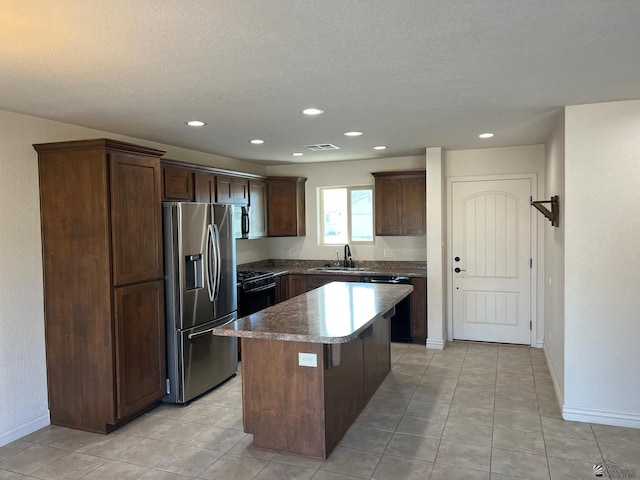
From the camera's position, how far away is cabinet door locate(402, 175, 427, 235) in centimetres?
576

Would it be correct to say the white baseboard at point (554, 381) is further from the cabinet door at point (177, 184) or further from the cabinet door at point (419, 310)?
the cabinet door at point (177, 184)

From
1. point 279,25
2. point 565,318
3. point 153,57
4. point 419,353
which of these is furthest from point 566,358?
point 153,57

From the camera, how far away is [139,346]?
3.58 metres

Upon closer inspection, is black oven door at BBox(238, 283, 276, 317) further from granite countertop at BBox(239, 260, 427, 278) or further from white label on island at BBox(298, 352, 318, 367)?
white label on island at BBox(298, 352, 318, 367)

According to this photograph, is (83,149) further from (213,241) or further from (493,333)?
(493,333)

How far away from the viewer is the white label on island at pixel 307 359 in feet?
9.49

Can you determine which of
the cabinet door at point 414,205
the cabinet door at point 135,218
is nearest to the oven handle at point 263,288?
the cabinet door at point 135,218

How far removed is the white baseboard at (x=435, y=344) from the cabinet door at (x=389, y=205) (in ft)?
4.64

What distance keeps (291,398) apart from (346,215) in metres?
3.89

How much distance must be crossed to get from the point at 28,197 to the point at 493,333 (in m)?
5.09

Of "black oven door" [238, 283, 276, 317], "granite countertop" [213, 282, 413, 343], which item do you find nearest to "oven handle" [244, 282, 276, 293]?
"black oven door" [238, 283, 276, 317]

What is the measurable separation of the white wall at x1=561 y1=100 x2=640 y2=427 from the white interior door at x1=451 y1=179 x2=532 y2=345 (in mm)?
2007

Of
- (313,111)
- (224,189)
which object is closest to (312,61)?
(313,111)

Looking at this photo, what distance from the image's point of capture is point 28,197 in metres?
3.40
